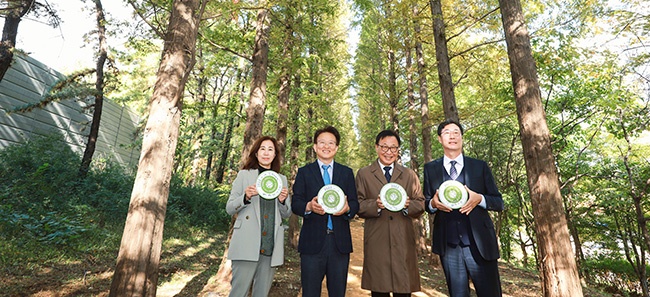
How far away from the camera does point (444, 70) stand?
7473 millimetres

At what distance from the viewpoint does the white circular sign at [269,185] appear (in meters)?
3.24

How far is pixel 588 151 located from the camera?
13.2 meters

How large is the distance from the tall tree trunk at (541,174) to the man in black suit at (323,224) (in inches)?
96.4

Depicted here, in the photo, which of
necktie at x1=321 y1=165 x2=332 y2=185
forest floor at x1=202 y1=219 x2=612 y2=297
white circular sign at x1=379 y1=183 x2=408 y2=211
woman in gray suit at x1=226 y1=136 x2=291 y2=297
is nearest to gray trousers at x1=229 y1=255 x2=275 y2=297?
woman in gray suit at x1=226 y1=136 x2=291 y2=297

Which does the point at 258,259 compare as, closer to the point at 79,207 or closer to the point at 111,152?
the point at 79,207

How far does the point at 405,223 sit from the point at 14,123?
52.2 ft

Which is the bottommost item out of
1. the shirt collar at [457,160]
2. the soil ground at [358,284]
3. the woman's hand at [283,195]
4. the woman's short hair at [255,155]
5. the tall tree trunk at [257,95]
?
the soil ground at [358,284]

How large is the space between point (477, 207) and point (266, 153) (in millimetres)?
2401

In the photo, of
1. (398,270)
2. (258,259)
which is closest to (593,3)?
(398,270)

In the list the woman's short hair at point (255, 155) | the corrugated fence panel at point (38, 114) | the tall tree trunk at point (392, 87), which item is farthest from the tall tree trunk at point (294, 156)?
the corrugated fence panel at point (38, 114)

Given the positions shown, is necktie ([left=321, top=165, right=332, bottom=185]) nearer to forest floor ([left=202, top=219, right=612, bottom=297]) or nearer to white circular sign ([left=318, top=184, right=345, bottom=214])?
white circular sign ([left=318, top=184, right=345, bottom=214])

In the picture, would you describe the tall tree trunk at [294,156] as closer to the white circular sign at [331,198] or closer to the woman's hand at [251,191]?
the woman's hand at [251,191]

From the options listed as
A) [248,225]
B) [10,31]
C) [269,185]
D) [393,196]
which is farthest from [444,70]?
[10,31]

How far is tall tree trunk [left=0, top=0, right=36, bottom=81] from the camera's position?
795cm
